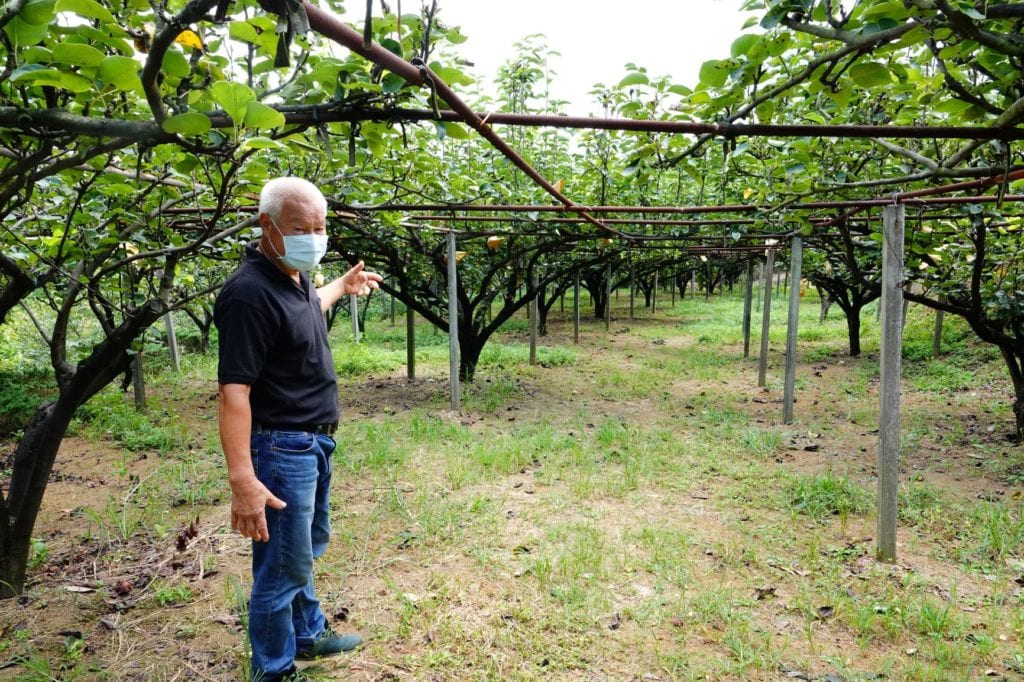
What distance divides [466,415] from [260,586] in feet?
17.0

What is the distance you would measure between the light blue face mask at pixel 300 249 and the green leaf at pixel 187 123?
76 centimetres

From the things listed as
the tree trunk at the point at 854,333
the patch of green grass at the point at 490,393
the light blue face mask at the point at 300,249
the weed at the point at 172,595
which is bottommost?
the weed at the point at 172,595

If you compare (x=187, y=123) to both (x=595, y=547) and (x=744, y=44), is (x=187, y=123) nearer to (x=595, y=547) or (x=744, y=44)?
(x=744, y=44)

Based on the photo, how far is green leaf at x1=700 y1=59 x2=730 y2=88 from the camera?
173cm

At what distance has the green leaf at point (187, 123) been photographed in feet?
4.24

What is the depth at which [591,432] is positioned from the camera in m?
6.51

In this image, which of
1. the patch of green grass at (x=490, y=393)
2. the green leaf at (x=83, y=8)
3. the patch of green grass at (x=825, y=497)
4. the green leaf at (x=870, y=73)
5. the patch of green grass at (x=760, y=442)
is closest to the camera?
the green leaf at (x=83, y=8)

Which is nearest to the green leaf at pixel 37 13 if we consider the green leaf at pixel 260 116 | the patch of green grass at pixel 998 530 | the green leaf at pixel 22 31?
the green leaf at pixel 22 31

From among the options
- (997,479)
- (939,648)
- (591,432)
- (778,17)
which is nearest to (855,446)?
(997,479)

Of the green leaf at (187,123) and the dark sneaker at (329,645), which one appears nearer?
the green leaf at (187,123)

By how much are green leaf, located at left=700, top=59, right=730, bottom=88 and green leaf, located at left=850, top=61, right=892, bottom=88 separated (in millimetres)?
363

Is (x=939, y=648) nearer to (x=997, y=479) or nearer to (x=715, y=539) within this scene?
(x=715, y=539)

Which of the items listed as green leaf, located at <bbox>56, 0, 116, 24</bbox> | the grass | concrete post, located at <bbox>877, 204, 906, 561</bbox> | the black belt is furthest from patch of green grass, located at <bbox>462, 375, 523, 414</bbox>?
green leaf, located at <bbox>56, 0, 116, 24</bbox>

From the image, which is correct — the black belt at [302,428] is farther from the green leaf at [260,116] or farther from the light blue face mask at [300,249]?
the green leaf at [260,116]
